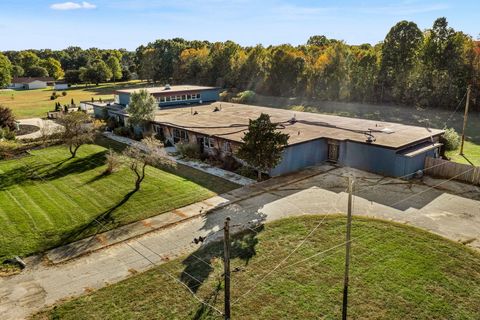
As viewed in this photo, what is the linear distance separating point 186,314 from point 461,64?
54.2 m

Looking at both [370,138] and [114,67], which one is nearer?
[370,138]

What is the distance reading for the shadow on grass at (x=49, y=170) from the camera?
27250 mm

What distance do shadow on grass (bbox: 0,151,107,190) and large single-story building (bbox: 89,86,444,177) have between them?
789 cm

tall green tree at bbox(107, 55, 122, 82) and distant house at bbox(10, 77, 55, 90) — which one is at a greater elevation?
tall green tree at bbox(107, 55, 122, 82)

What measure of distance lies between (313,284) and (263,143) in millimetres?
11435

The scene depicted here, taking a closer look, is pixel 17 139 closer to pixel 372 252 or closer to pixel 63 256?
pixel 63 256

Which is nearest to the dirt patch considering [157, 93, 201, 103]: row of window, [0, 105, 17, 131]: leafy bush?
[0, 105, 17, 131]: leafy bush

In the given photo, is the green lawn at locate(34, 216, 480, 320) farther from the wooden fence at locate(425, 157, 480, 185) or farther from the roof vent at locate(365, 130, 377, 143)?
the roof vent at locate(365, 130, 377, 143)

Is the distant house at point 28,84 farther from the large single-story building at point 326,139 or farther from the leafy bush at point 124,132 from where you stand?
the large single-story building at point 326,139

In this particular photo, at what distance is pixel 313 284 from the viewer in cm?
1481

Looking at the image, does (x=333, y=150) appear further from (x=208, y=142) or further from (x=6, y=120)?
(x=6, y=120)

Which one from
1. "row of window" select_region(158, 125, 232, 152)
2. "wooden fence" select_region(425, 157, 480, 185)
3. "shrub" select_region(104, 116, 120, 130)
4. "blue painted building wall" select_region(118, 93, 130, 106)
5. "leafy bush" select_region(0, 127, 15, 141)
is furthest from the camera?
"blue painted building wall" select_region(118, 93, 130, 106)

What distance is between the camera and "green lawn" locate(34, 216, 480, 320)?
13.4 metres

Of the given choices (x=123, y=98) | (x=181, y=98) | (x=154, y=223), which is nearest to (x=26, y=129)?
(x=123, y=98)
